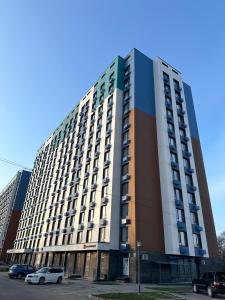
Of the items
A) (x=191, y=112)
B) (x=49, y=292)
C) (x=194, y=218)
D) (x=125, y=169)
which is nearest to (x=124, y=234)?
(x=125, y=169)

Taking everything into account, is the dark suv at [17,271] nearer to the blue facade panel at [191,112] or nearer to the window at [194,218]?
the window at [194,218]

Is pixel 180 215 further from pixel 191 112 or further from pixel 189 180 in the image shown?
pixel 191 112

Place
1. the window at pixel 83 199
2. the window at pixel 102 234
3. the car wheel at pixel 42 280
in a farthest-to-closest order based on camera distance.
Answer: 1. the window at pixel 83 199
2. the window at pixel 102 234
3. the car wheel at pixel 42 280

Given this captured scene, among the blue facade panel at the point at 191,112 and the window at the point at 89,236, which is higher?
the blue facade panel at the point at 191,112

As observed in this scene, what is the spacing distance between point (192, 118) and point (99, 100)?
2051cm

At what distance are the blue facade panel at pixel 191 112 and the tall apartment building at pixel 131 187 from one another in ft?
1.11

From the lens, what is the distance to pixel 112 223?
4112 cm

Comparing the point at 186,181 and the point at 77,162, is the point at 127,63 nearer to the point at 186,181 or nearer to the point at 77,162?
the point at 77,162

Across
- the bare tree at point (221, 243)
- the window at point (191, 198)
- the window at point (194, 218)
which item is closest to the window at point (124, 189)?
the window at point (191, 198)

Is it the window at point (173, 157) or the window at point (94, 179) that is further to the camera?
the window at point (94, 179)

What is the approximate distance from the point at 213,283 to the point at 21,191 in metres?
93.0

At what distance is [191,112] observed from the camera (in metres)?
61.0

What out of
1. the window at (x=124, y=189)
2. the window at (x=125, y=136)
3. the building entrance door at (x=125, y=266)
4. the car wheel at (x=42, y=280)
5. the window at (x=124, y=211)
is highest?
the window at (x=125, y=136)

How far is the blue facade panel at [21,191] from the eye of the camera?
10288 centimetres
